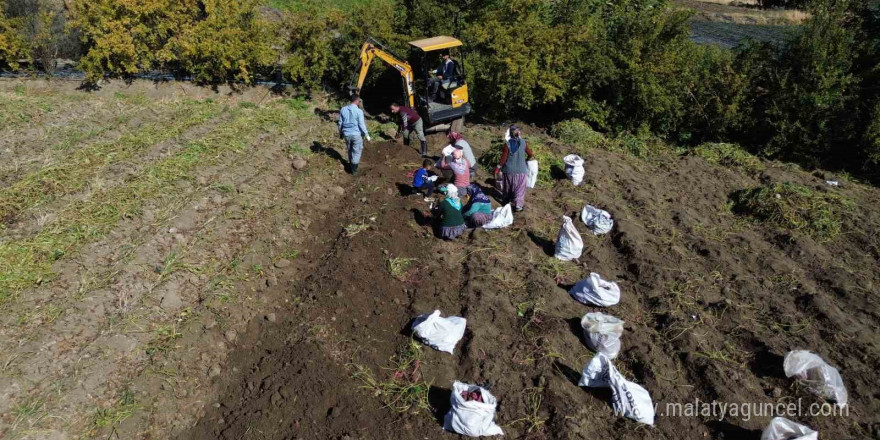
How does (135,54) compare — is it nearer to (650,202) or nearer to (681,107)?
(650,202)

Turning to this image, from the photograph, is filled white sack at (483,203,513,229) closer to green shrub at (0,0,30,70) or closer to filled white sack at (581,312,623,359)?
filled white sack at (581,312,623,359)

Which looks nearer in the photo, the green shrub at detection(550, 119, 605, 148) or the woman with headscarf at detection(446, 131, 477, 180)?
the woman with headscarf at detection(446, 131, 477, 180)

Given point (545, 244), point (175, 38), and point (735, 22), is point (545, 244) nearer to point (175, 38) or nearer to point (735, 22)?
point (175, 38)

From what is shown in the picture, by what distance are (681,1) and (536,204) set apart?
94.1 ft

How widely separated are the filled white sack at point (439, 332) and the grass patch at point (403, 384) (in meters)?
0.18

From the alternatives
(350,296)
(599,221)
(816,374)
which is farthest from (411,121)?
(816,374)

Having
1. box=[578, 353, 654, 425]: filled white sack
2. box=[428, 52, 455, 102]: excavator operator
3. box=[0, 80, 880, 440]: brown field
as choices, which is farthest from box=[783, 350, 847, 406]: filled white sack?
box=[428, 52, 455, 102]: excavator operator

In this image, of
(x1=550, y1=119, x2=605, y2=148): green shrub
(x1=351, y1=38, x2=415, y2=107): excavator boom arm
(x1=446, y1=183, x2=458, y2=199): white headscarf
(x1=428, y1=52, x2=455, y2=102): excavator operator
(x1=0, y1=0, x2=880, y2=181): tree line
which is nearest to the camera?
(x1=446, y1=183, x2=458, y2=199): white headscarf

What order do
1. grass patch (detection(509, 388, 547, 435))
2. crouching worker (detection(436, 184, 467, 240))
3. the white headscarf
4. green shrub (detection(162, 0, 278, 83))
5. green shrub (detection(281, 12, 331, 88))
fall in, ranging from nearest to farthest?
1. grass patch (detection(509, 388, 547, 435))
2. the white headscarf
3. crouching worker (detection(436, 184, 467, 240))
4. green shrub (detection(162, 0, 278, 83))
5. green shrub (detection(281, 12, 331, 88))

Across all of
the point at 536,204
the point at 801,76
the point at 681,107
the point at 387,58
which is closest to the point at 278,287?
the point at 536,204

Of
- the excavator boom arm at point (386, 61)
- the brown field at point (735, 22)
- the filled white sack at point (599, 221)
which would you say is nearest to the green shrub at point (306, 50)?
the excavator boom arm at point (386, 61)

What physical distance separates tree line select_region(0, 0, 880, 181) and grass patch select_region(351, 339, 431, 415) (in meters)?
8.67

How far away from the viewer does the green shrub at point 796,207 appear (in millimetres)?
9250

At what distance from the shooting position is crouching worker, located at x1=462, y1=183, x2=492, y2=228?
352 inches
